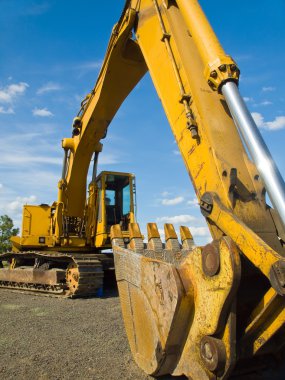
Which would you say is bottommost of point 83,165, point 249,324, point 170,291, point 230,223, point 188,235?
point 249,324

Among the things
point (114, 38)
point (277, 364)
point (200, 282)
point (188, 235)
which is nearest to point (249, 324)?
point (200, 282)

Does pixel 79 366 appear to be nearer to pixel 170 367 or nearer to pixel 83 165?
pixel 170 367

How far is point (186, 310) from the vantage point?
8.63 feet

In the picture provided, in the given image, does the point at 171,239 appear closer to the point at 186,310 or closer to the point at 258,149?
the point at 186,310

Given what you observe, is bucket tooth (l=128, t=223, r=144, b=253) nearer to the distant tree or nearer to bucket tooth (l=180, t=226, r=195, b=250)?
bucket tooth (l=180, t=226, r=195, b=250)

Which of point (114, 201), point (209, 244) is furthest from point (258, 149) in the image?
point (114, 201)

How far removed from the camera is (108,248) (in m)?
10.2

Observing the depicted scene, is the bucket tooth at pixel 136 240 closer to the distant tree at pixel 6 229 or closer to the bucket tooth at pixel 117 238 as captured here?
the bucket tooth at pixel 117 238

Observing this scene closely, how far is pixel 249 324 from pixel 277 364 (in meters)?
0.70

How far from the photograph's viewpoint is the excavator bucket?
2352 millimetres

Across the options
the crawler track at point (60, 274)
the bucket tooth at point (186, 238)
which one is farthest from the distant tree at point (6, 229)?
the bucket tooth at point (186, 238)

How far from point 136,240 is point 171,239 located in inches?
30.3

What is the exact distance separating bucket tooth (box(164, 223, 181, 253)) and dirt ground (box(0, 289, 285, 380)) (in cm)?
136

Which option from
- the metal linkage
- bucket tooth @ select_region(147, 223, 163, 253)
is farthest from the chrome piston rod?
bucket tooth @ select_region(147, 223, 163, 253)
